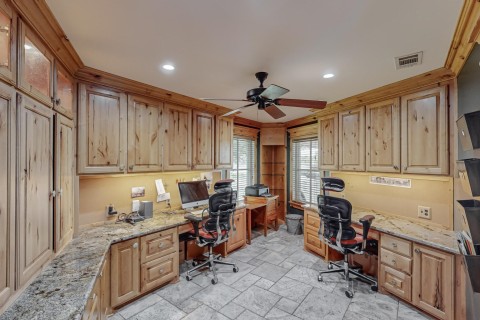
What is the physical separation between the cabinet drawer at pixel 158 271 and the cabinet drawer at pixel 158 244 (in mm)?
66

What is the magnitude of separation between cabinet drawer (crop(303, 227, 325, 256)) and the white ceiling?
249 centimetres

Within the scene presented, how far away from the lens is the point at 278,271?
10.3ft

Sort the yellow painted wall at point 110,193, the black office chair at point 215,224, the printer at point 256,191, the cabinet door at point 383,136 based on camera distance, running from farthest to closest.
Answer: the printer at point 256,191
the black office chair at point 215,224
the cabinet door at point 383,136
the yellow painted wall at point 110,193

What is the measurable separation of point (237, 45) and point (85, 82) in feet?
5.75

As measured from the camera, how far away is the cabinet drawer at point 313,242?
11.4ft

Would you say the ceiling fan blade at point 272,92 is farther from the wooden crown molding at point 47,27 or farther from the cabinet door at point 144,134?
the wooden crown molding at point 47,27

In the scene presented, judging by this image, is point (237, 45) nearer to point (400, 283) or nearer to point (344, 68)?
point (344, 68)

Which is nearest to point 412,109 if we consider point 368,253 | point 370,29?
point 370,29

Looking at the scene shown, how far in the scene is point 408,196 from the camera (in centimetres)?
290

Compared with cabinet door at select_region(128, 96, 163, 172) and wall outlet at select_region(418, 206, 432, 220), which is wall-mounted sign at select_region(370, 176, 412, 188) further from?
cabinet door at select_region(128, 96, 163, 172)

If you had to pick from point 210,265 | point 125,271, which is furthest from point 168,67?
point 210,265

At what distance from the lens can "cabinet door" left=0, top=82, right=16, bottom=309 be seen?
1.11 m

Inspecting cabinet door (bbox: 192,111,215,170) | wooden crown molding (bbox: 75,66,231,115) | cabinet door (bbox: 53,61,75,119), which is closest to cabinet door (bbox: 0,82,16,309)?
cabinet door (bbox: 53,61,75,119)

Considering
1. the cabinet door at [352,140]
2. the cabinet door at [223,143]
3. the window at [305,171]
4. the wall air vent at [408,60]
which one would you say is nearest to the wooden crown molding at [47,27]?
the cabinet door at [223,143]
